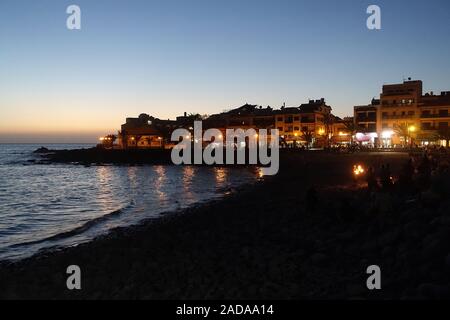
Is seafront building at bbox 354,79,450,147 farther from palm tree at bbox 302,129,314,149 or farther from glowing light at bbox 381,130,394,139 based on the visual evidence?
palm tree at bbox 302,129,314,149

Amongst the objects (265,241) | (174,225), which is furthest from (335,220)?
(174,225)

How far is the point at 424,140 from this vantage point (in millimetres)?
63656

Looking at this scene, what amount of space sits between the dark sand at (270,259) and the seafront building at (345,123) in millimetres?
49642

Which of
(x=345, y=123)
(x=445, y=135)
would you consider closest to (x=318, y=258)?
(x=445, y=135)

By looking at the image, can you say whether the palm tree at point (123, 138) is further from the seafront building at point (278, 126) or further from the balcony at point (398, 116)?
the balcony at point (398, 116)

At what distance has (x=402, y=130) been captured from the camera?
66062mm

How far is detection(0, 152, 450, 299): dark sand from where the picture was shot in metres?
8.86

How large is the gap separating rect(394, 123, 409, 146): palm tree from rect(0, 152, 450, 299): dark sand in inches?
2149

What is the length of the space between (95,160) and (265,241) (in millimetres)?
77732

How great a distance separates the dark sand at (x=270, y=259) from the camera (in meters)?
8.86

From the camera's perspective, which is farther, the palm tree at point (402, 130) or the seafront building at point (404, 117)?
the palm tree at point (402, 130)

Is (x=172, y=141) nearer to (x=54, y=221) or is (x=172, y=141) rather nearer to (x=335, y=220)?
(x=54, y=221)

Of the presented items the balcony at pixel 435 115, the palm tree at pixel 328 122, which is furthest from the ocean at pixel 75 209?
the palm tree at pixel 328 122

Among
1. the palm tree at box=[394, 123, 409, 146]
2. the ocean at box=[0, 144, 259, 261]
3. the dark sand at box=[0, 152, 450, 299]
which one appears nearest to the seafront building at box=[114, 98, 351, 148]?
the palm tree at box=[394, 123, 409, 146]
